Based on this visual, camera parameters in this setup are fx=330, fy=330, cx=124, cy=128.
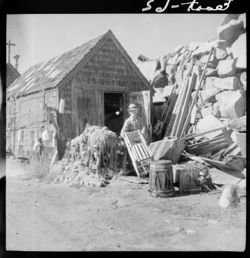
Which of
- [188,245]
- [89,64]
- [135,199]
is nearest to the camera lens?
[188,245]

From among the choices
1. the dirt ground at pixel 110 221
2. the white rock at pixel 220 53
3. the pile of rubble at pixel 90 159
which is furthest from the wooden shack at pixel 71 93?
the white rock at pixel 220 53

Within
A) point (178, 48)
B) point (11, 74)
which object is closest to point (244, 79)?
point (178, 48)

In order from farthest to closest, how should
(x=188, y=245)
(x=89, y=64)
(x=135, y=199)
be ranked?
1. (x=89, y=64)
2. (x=135, y=199)
3. (x=188, y=245)

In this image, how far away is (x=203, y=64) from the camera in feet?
17.4

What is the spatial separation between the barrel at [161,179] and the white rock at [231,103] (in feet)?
3.94

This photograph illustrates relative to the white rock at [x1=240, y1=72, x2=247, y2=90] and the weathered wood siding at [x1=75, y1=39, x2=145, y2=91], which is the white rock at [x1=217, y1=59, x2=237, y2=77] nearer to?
the white rock at [x1=240, y1=72, x2=247, y2=90]

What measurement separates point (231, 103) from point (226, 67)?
56 centimetres

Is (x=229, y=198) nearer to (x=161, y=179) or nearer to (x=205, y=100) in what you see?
(x=161, y=179)

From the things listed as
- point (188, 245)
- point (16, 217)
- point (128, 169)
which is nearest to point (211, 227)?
point (188, 245)

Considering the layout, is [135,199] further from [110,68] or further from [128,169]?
[110,68]

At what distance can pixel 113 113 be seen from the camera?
16.8 ft

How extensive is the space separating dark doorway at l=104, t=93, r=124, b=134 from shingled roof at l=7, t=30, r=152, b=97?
727mm

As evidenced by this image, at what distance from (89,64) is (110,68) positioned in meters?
0.33

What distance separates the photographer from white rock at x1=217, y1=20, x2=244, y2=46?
466 centimetres
